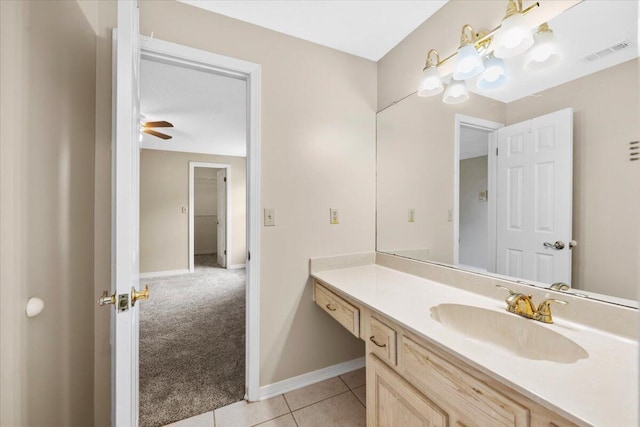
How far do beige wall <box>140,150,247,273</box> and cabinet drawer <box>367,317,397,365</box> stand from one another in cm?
461

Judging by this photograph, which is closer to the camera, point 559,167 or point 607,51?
point 607,51

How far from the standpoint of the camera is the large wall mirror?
877 mm

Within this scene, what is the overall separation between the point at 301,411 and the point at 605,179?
6.00ft

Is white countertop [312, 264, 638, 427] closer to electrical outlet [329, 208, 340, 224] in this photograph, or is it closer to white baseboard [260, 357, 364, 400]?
electrical outlet [329, 208, 340, 224]

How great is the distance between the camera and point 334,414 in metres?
1.52

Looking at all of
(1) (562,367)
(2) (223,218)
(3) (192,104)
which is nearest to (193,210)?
(2) (223,218)

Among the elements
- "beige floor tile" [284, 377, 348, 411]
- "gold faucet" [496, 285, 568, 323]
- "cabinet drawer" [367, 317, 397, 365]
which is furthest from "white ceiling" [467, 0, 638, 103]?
"beige floor tile" [284, 377, 348, 411]

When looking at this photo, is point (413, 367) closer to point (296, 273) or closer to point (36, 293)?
point (296, 273)

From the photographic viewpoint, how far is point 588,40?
96 cm

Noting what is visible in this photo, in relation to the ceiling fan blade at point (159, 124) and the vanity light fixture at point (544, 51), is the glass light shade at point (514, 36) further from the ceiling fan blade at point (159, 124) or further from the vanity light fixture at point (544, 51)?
the ceiling fan blade at point (159, 124)

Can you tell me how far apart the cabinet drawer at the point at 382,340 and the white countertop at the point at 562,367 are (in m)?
0.08

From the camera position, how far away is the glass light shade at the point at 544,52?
3.41 ft

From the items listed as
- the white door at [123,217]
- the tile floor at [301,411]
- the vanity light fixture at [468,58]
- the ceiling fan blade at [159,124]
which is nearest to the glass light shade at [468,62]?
the vanity light fixture at [468,58]

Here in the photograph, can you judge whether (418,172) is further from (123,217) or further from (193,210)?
(193,210)
